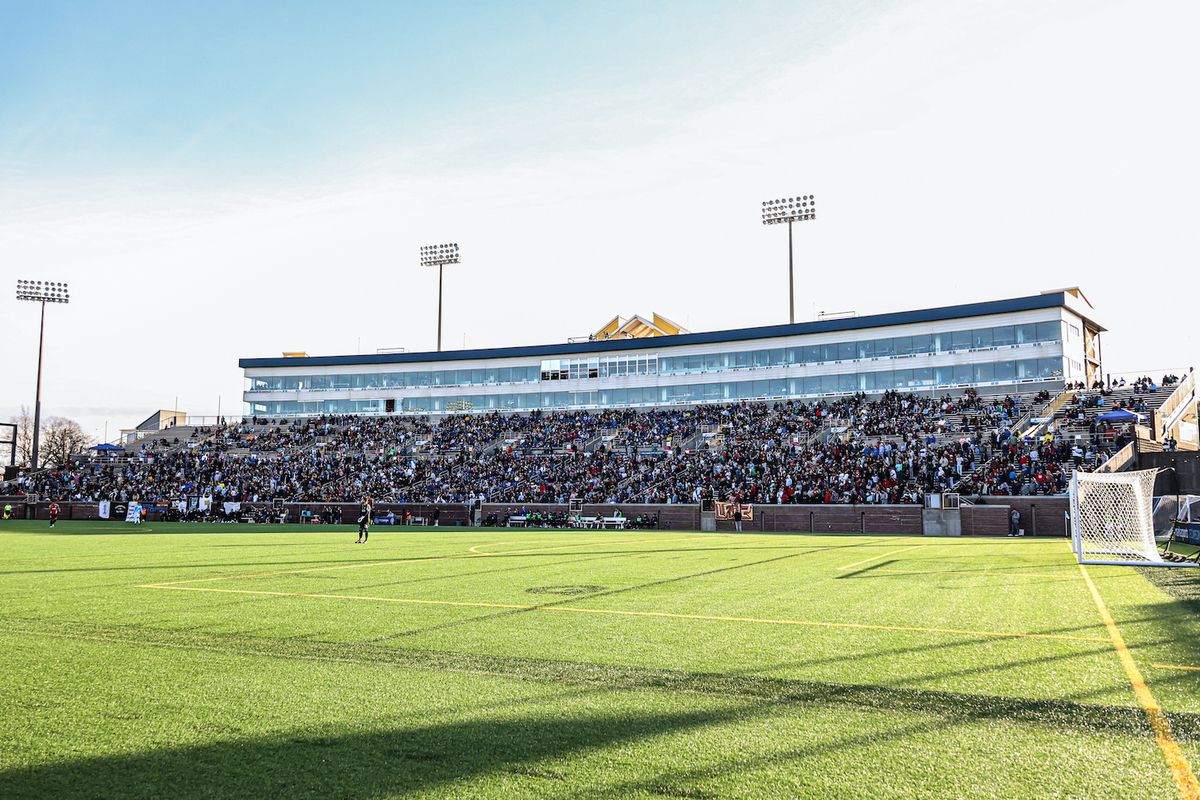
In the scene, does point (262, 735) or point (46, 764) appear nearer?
point (46, 764)

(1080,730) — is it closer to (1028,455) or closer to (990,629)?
(990,629)

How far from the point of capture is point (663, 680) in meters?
7.52

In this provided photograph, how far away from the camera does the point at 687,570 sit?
18.6 metres

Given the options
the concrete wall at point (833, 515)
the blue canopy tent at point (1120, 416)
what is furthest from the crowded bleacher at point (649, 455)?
the concrete wall at point (833, 515)

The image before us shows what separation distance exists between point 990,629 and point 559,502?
4422 cm

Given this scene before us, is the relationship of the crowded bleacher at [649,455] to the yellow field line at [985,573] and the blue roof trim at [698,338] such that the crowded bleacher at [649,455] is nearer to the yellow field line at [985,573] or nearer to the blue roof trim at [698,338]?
the blue roof trim at [698,338]

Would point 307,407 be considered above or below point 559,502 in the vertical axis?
above

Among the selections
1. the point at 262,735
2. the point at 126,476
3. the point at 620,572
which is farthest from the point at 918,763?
the point at 126,476

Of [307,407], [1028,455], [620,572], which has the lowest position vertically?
[620,572]

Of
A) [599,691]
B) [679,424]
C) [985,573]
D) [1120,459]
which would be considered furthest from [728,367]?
[599,691]

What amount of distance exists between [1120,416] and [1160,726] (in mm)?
45499

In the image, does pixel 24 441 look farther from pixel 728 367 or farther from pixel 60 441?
pixel 728 367

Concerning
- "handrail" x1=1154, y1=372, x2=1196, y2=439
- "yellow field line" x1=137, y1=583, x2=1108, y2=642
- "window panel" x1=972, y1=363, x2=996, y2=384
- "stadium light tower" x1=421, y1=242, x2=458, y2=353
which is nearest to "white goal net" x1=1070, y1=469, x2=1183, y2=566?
"yellow field line" x1=137, y1=583, x2=1108, y2=642

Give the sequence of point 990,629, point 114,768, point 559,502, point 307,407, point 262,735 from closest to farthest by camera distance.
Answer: point 114,768 → point 262,735 → point 990,629 → point 559,502 → point 307,407
